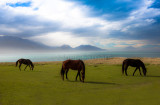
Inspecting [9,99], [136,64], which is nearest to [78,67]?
[9,99]

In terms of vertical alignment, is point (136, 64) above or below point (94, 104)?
above

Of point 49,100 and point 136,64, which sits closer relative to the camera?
point 49,100

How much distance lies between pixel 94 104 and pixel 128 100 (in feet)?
5.89

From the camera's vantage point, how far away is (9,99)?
6656 millimetres

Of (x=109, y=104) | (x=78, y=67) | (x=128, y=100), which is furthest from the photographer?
(x=78, y=67)

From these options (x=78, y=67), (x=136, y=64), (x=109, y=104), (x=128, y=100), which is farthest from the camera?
(x=136, y=64)

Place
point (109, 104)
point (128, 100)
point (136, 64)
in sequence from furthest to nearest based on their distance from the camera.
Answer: point (136, 64) < point (128, 100) < point (109, 104)

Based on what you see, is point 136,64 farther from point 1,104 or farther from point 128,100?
point 1,104

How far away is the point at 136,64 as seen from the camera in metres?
16.1

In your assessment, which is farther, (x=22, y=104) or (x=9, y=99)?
(x=9, y=99)

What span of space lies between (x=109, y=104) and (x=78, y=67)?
654 centimetres

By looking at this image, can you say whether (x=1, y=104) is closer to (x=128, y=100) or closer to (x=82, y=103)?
(x=82, y=103)

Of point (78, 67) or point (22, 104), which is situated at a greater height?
point (78, 67)

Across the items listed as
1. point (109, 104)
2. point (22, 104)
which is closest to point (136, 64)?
point (109, 104)
